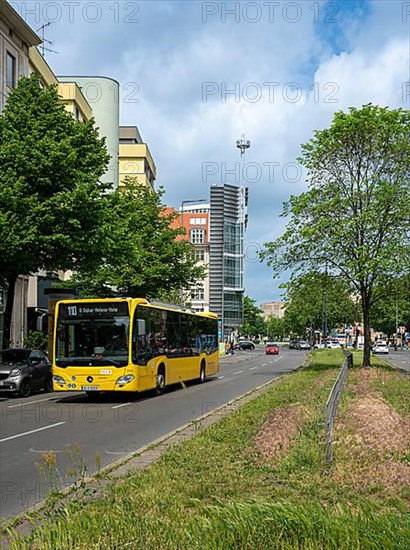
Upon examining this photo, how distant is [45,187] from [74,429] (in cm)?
1435

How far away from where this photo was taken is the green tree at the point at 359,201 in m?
32.7

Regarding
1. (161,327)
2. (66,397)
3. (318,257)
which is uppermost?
(318,257)

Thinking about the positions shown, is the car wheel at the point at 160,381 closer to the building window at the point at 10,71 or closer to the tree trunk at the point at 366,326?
the tree trunk at the point at 366,326

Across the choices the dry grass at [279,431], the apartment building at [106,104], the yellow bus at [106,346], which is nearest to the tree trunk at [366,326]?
the yellow bus at [106,346]

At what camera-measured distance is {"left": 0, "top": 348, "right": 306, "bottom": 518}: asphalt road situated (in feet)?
31.1

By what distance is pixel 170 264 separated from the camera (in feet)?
145

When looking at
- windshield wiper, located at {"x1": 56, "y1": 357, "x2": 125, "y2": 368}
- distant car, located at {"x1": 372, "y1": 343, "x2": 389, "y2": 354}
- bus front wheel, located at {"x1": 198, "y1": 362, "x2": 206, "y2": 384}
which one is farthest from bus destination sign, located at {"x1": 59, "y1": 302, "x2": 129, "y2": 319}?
distant car, located at {"x1": 372, "y1": 343, "x2": 389, "y2": 354}

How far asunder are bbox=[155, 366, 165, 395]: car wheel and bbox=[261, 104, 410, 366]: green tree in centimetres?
1140

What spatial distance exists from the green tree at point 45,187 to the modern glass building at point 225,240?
4614cm

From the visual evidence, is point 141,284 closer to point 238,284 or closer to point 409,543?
→ point 409,543

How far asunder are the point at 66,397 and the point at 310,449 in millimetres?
15802

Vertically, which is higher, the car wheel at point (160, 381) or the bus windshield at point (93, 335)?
the bus windshield at point (93, 335)

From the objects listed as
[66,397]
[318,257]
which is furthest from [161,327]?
[318,257]

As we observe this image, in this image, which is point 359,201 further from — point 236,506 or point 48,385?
point 236,506
